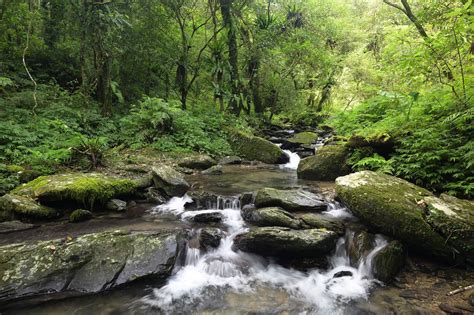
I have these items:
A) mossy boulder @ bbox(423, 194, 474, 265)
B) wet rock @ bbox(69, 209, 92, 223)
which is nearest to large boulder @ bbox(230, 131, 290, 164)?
mossy boulder @ bbox(423, 194, 474, 265)

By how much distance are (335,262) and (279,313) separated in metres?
1.58

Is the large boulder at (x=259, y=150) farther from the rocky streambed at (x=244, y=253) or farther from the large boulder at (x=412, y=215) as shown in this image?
the large boulder at (x=412, y=215)

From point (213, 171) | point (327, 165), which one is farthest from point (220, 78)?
point (327, 165)

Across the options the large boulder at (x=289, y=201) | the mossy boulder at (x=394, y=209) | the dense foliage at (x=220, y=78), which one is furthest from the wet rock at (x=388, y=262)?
the dense foliage at (x=220, y=78)

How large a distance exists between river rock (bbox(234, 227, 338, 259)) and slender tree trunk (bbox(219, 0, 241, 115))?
468 inches

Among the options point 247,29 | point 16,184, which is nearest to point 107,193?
point 16,184

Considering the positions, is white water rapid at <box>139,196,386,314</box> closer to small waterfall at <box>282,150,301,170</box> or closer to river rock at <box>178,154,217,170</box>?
river rock at <box>178,154,217,170</box>

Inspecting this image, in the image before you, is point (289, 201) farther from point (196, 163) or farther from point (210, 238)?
point (196, 163)

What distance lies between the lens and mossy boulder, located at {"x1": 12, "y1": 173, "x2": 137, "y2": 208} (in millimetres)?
5688

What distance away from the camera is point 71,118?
10.3m

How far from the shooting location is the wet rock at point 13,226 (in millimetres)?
5055

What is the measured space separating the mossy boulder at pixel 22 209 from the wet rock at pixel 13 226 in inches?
6.4

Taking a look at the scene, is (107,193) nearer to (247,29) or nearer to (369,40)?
(247,29)

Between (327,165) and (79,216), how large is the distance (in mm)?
6302
